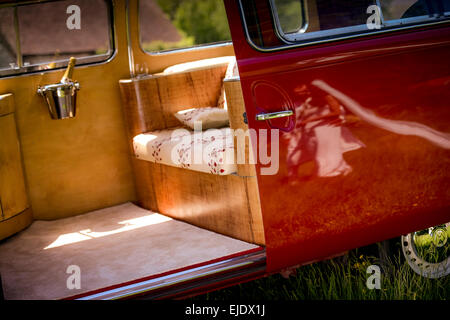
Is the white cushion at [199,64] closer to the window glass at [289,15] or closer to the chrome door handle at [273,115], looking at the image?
the window glass at [289,15]

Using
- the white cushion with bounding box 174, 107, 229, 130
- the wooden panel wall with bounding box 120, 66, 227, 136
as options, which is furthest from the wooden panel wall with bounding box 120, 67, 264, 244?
the white cushion with bounding box 174, 107, 229, 130

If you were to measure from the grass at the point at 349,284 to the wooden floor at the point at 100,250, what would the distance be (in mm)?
451

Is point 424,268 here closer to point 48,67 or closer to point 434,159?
point 434,159

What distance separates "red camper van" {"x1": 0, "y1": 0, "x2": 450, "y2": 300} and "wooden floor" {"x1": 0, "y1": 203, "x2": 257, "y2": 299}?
0.04 feet

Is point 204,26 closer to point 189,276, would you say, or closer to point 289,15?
point 289,15

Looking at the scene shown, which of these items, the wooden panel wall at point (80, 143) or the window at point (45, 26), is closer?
the window at point (45, 26)

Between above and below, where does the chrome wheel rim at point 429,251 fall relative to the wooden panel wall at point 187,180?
below

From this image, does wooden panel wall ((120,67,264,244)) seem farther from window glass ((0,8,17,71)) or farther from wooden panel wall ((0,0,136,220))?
window glass ((0,8,17,71))

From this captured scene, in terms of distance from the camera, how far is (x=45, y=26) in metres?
3.98

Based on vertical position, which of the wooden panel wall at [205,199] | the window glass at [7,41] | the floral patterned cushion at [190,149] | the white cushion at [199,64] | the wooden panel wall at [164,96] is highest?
the window glass at [7,41]

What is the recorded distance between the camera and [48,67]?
12.9ft

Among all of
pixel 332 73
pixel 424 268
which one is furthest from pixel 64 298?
pixel 424 268

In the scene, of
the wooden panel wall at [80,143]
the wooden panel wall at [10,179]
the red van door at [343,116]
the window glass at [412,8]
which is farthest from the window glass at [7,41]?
the window glass at [412,8]

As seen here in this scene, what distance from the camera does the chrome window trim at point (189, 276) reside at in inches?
95.7
